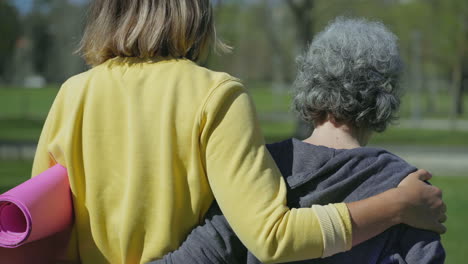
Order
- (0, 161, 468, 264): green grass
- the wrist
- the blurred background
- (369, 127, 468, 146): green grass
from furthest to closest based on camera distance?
(369, 127, 468, 146): green grass, the blurred background, (0, 161, 468, 264): green grass, the wrist

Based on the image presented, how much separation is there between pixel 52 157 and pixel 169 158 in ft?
1.33

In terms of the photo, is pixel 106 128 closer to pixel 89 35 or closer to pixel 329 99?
pixel 89 35

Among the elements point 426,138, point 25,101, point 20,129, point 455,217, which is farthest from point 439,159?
point 25,101

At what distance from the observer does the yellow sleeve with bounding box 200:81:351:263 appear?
68.6 inches

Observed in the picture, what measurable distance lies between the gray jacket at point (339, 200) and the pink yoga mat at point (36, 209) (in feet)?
1.01

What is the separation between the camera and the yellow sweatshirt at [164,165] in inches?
69.1

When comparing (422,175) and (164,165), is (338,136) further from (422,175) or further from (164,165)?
(164,165)

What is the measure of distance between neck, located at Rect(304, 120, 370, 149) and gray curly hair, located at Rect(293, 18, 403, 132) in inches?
1.0

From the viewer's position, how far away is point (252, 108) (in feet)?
5.97

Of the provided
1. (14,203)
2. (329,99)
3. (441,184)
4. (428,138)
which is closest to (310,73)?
(329,99)

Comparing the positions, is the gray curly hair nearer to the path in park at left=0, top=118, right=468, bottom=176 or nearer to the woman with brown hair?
the woman with brown hair

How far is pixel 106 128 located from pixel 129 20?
0.31 metres

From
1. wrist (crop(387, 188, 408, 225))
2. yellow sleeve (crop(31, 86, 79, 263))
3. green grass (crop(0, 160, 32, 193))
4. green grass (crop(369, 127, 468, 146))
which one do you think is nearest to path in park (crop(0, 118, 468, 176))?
green grass (crop(0, 160, 32, 193))

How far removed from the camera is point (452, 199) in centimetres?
1129
